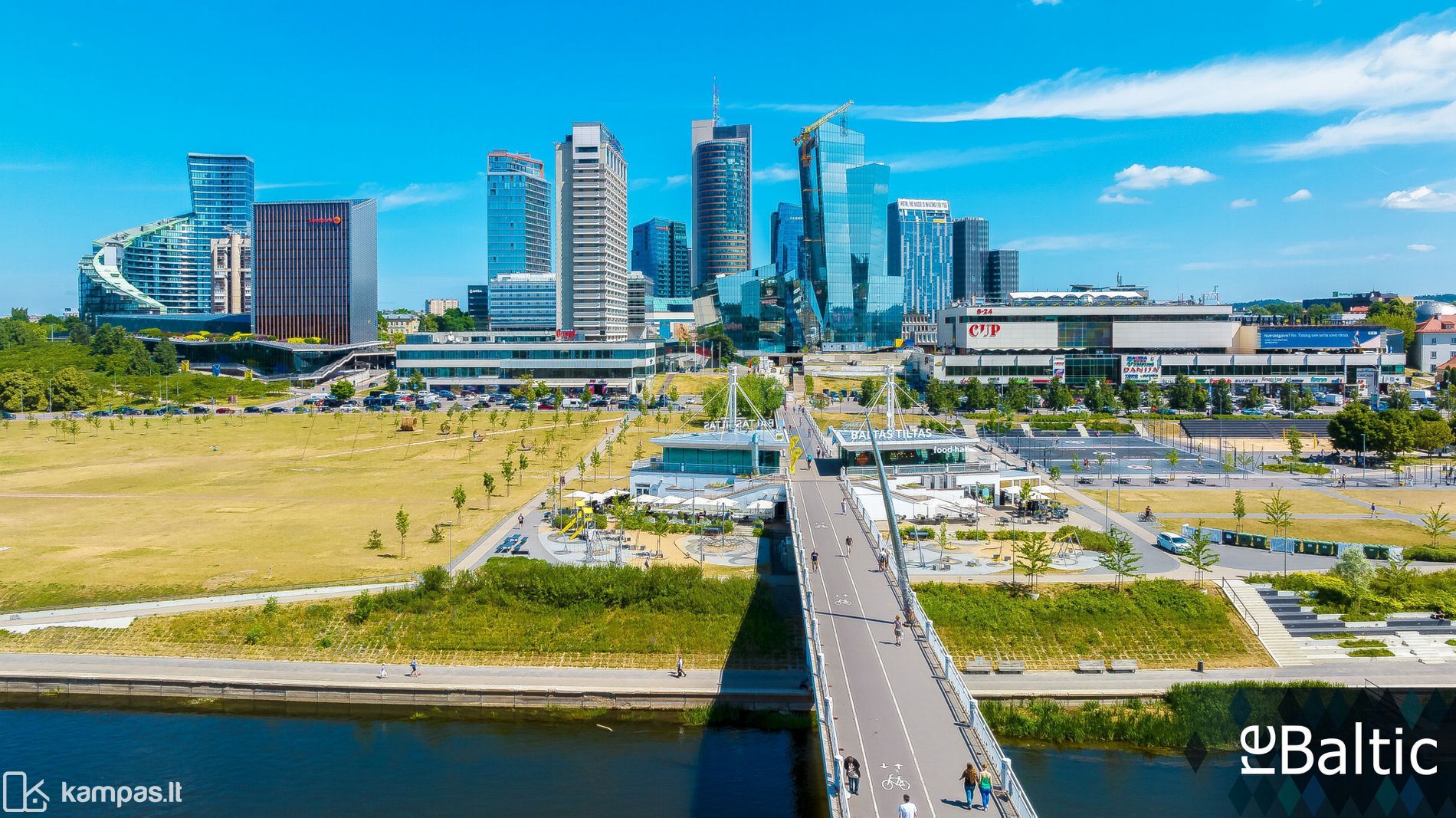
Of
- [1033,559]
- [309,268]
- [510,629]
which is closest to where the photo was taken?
[510,629]

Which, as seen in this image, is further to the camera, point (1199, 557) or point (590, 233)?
point (590, 233)

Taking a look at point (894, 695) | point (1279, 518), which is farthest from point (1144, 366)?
point (894, 695)

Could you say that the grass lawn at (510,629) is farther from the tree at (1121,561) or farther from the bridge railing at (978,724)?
the tree at (1121,561)

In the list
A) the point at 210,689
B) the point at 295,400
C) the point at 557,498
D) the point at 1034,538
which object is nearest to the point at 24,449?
the point at 295,400

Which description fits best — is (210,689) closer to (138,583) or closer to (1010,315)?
(138,583)

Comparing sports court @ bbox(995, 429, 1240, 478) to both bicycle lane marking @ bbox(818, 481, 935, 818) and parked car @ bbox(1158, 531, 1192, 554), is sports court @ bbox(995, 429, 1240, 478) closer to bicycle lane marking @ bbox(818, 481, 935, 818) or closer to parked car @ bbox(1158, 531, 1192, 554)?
parked car @ bbox(1158, 531, 1192, 554)

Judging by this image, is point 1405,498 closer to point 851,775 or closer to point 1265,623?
point 1265,623

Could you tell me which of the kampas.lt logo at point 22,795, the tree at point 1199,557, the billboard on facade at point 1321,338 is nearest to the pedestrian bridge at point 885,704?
the tree at point 1199,557
